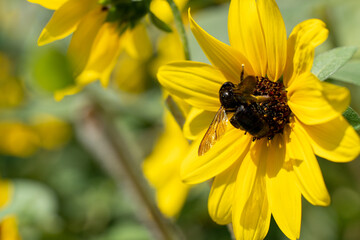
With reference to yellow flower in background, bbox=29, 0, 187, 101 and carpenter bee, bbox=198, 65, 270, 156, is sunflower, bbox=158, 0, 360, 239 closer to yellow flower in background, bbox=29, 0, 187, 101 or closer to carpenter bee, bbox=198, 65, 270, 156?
carpenter bee, bbox=198, 65, 270, 156

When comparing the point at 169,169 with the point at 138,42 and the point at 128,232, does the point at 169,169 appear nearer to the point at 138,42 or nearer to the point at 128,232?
the point at 128,232

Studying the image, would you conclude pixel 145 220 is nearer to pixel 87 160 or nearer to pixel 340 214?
pixel 340 214

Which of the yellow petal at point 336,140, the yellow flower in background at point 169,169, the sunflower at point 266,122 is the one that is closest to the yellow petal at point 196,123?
the sunflower at point 266,122

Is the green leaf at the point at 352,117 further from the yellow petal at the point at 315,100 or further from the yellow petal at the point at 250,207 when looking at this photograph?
the yellow petal at the point at 250,207

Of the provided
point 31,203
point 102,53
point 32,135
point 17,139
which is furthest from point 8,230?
point 32,135

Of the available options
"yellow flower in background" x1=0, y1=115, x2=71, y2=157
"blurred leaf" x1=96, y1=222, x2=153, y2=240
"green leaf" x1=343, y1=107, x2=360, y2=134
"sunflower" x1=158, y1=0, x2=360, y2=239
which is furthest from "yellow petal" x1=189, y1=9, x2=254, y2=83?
"yellow flower in background" x1=0, y1=115, x2=71, y2=157
